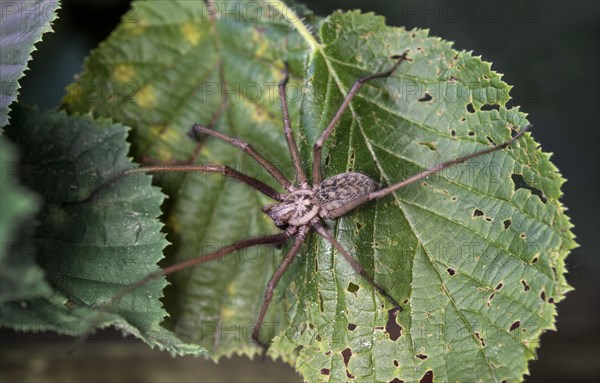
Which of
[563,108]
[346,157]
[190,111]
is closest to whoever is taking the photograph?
[346,157]

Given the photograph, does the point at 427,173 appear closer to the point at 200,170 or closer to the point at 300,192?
the point at 300,192

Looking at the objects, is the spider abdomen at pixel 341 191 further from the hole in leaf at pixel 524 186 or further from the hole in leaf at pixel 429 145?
the hole in leaf at pixel 524 186

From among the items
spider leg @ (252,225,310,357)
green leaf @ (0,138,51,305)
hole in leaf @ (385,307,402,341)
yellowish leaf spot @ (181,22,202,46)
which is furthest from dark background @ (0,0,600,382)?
green leaf @ (0,138,51,305)

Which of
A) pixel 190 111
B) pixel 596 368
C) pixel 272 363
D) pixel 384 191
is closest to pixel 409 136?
pixel 384 191

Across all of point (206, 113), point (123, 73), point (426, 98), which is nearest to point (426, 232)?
point (426, 98)

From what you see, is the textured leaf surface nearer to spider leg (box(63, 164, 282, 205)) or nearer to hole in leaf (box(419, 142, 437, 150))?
spider leg (box(63, 164, 282, 205))

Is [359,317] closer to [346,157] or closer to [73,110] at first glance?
[346,157]

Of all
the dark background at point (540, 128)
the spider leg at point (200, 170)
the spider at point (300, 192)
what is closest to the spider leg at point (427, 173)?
the spider at point (300, 192)
